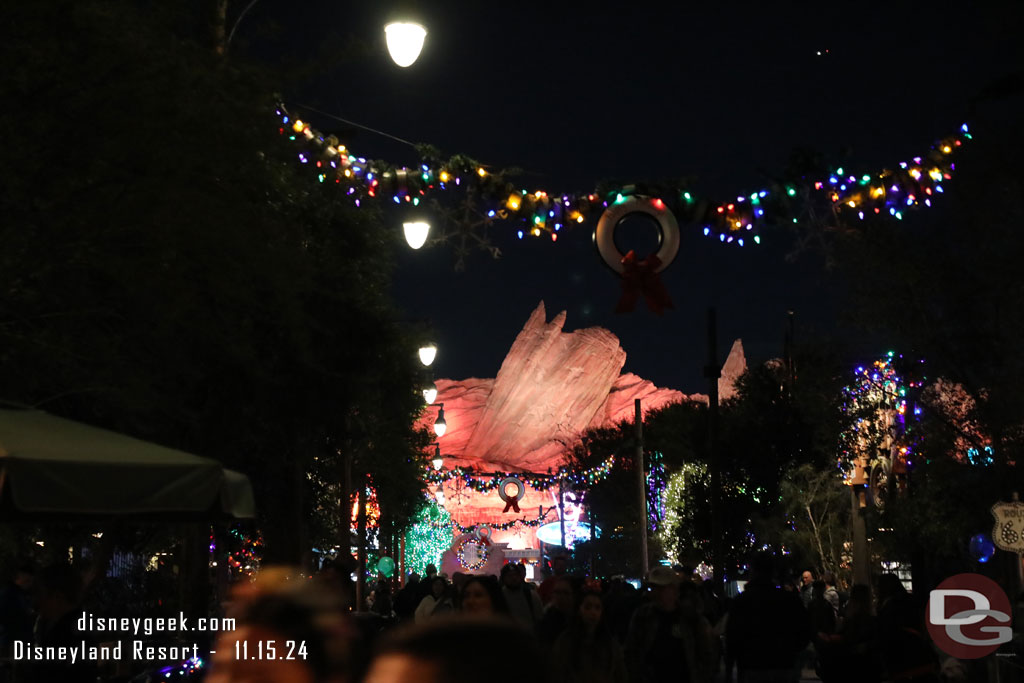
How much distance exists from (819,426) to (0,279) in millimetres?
25796

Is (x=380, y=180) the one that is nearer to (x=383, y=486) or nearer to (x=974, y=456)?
(x=974, y=456)

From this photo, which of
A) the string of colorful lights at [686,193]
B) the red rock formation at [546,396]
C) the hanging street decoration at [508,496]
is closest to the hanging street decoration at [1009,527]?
the string of colorful lights at [686,193]

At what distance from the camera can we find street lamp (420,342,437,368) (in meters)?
23.1

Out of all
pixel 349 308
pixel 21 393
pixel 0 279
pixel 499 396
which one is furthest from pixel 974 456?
pixel 499 396

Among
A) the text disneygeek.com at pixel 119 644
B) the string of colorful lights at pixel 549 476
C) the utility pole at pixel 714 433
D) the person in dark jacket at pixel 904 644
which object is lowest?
the person in dark jacket at pixel 904 644

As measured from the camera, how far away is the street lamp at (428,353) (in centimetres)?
2312

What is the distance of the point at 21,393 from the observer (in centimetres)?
1202

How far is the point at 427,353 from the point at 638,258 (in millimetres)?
9601

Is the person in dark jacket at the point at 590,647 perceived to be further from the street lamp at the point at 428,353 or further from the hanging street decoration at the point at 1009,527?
the street lamp at the point at 428,353

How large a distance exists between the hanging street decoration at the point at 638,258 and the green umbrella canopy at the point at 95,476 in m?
6.47

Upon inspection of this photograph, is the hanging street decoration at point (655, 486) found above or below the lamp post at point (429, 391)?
above

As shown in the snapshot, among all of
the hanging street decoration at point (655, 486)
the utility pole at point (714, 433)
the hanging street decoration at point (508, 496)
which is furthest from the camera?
the hanging street decoration at point (655, 486)

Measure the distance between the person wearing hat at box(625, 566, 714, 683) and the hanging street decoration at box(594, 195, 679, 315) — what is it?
451cm

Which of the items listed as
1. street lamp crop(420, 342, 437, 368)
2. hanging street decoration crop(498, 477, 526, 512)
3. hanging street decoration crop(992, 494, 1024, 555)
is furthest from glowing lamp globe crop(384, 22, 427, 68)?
hanging street decoration crop(498, 477, 526, 512)
